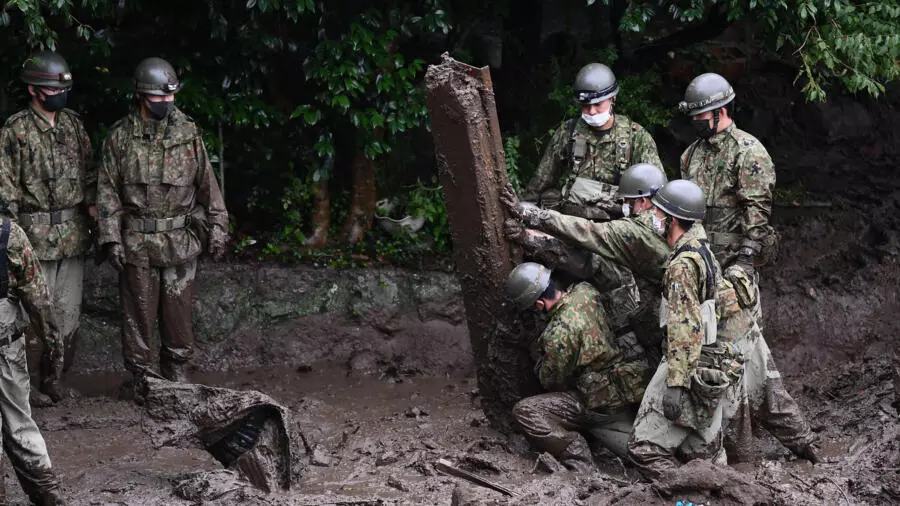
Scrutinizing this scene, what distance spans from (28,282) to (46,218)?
6.74 ft

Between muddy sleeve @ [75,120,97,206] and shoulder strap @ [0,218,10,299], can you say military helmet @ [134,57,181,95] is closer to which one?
muddy sleeve @ [75,120,97,206]

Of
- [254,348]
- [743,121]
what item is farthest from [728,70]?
[254,348]

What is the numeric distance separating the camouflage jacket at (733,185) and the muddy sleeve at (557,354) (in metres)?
1.66

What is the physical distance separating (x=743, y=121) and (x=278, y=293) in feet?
16.4

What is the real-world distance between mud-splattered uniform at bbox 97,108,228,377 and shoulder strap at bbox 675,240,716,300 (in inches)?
148

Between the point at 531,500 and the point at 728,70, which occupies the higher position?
the point at 728,70

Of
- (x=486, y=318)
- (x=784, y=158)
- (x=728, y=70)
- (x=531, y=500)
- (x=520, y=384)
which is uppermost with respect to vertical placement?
(x=728, y=70)

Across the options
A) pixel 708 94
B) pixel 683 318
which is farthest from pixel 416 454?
pixel 708 94

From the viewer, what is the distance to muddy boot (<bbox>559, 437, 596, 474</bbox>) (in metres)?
6.73

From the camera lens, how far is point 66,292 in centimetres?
792

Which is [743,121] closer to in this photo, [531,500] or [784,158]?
[784,158]

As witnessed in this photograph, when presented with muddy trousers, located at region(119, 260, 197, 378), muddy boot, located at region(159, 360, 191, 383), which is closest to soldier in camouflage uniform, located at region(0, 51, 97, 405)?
muddy trousers, located at region(119, 260, 197, 378)

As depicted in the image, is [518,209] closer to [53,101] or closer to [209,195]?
[209,195]

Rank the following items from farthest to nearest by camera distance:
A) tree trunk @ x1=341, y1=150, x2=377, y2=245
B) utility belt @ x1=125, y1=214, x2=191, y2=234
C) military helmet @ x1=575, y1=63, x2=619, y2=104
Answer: tree trunk @ x1=341, y1=150, x2=377, y2=245 < utility belt @ x1=125, y1=214, x2=191, y2=234 < military helmet @ x1=575, y1=63, x2=619, y2=104
